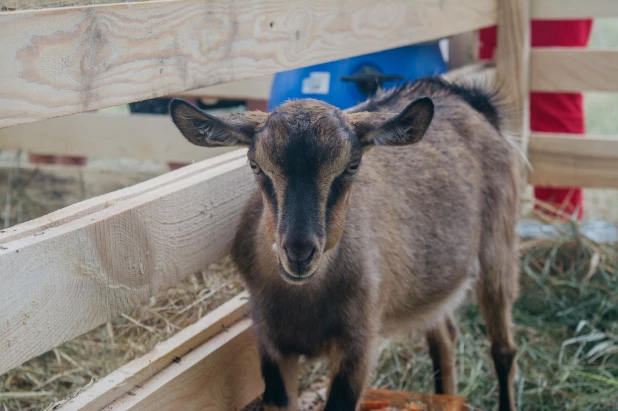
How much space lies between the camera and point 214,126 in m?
2.81

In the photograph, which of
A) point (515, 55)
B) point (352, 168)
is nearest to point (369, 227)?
point (352, 168)

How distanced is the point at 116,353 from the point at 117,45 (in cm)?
197

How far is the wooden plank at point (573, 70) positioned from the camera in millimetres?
5555

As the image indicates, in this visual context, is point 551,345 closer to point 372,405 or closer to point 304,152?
point 372,405

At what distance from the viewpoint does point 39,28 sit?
2254 millimetres

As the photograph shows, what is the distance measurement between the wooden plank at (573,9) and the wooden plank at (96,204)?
2.90m

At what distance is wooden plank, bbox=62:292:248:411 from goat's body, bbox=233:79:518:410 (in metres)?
0.34

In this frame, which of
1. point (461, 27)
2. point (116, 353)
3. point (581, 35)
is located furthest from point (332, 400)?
point (581, 35)

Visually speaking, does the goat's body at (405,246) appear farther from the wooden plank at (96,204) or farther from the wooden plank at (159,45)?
the wooden plank at (159,45)

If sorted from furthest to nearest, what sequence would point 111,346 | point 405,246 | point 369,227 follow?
point 111,346 < point 405,246 < point 369,227

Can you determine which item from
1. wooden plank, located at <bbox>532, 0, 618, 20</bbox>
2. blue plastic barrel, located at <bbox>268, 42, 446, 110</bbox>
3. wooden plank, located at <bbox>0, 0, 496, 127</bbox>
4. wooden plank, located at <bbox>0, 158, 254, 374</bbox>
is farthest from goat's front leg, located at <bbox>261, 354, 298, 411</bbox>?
wooden plank, located at <bbox>532, 0, 618, 20</bbox>

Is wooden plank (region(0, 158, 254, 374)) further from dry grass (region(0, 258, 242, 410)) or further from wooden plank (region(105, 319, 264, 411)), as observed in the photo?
dry grass (region(0, 258, 242, 410))

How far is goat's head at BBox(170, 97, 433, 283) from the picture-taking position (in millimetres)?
2627

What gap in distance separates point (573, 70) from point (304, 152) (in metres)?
3.56
